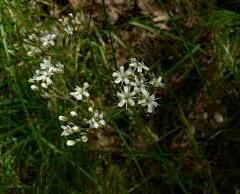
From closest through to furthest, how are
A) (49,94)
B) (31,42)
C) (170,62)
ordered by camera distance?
(49,94)
(31,42)
(170,62)

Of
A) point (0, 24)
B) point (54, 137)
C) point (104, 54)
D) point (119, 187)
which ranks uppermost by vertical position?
point (0, 24)

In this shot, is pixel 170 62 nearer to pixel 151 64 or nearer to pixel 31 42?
pixel 151 64

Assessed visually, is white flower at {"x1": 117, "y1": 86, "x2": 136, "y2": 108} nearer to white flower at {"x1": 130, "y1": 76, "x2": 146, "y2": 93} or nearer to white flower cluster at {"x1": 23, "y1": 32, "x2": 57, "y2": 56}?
white flower at {"x1": 130, "y1": 76, "x2": 146, "y2": 93}

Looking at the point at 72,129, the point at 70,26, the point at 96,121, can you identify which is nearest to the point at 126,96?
the point at 96,121

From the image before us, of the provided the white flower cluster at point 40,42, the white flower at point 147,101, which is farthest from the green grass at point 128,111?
the white flower at point 147,101

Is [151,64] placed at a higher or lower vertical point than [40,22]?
lower

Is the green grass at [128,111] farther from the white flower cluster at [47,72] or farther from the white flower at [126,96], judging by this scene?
the white flower at [126,96]

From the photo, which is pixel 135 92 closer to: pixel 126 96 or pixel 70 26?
pixel 126 96

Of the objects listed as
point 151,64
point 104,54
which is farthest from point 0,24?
point 151,64

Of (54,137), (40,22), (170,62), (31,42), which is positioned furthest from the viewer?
(40,22)

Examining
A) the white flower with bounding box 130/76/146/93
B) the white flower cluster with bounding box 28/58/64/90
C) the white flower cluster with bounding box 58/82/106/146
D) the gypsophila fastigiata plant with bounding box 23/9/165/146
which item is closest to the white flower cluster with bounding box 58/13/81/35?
the gypsophila fastigiata plant with bounding box 23/9/165/146
